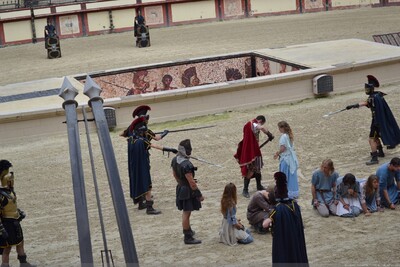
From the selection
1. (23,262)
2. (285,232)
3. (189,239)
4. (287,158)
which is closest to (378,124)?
(287,158)

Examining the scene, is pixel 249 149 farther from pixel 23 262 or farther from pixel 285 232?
pixel 285 232

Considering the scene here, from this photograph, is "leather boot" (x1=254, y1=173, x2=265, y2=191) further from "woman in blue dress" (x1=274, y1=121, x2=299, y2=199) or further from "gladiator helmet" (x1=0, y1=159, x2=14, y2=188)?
"gladiator helmet" (x1=0, y1=159, x2=14, y2=188)

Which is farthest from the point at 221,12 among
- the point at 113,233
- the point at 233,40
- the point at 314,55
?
the point at 113,233

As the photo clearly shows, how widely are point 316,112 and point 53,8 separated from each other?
1790 cm

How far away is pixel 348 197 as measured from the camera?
13133 mm

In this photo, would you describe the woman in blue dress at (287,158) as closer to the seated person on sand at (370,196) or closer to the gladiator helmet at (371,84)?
the seated person on sand at (370,196)

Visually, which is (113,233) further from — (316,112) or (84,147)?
(316,112)

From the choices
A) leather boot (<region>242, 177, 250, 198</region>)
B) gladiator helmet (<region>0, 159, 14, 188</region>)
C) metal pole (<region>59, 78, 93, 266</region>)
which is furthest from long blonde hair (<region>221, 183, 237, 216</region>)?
metal pole (<region>59, 78, 93, 266</region>)

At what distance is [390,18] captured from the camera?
3250 centimetres

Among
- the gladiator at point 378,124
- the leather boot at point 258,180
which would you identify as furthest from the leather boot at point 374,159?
the leather boot at point 258,180

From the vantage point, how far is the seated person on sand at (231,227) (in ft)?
39.8

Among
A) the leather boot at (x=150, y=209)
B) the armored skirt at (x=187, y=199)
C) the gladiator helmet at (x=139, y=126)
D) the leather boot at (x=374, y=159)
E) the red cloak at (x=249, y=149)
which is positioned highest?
the gladiator helmet at (x=139, y=126)

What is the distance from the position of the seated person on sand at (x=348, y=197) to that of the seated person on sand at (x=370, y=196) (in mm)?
87

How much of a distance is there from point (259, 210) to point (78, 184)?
577cm
